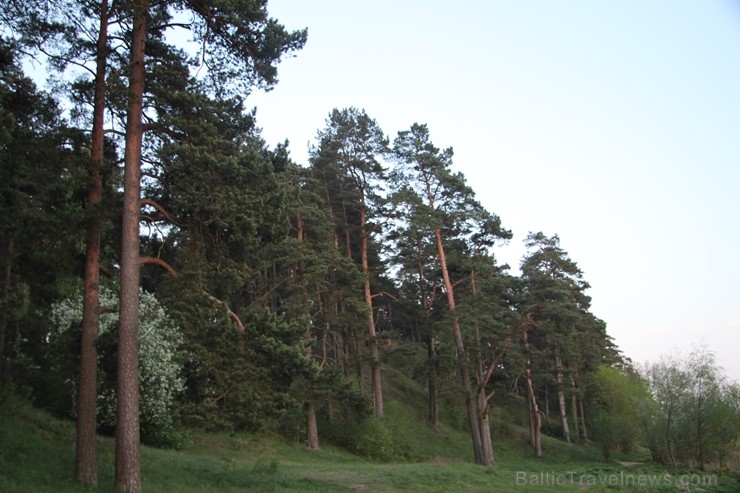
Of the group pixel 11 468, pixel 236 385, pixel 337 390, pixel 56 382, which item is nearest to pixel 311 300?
pixel 337 390

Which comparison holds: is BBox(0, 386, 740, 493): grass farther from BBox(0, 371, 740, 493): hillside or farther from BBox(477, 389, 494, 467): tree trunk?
BBox(477, 389, 494, 467): tree trunk

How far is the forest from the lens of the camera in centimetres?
1312

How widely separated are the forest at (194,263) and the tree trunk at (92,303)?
0.04m

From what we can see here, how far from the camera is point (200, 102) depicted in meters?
14.5

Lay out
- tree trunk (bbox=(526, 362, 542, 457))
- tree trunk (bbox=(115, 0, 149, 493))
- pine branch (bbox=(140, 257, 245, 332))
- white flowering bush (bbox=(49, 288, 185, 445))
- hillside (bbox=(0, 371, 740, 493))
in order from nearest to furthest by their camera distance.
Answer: tree trunk (bbox=(115, 0, 149, 493)) < hillside (bbox=(0, 371, 740, 493)) < pine branch (bbox=(140, 257, 245, 332)) < white flowering bush (bbox=(49, 288, 185, 445)) < tree trunk (bbox=(526, 362, 542, 457))

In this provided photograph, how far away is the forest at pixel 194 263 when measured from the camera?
517 inches

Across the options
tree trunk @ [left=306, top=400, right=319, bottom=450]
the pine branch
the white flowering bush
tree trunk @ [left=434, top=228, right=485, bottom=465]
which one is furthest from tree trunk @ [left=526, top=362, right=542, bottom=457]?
the pine branch

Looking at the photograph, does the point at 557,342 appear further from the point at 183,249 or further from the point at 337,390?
the point at 183,249

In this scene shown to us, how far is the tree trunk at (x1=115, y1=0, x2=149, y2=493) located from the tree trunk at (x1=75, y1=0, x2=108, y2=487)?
78cm

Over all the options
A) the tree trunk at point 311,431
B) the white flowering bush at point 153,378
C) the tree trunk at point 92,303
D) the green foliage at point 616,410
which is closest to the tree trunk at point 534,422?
the green foliage at point 616,410

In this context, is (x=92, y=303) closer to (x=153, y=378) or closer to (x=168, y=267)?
(x=168, y=267)

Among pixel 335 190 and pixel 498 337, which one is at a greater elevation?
pixel 335 190

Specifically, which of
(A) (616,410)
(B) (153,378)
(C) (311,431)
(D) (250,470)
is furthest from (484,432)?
(A) (616,410)

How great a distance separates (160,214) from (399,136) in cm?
2171
